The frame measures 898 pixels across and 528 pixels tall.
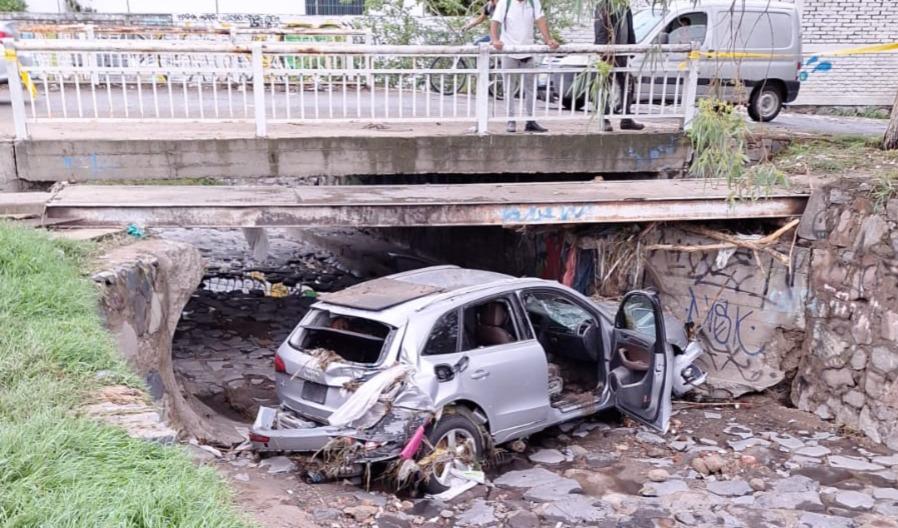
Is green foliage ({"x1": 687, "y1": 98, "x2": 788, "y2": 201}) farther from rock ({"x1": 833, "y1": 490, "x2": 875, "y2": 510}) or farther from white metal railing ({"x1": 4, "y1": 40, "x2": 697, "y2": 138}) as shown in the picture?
rock ({"x1": 833, "y1": 490, "x2": 875, "y2": 510})

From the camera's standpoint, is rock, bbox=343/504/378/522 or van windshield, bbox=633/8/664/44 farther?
van windshield, bbox=633/8/664/44

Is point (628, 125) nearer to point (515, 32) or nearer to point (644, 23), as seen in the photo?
point (515, 32)

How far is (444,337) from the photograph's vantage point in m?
5.46

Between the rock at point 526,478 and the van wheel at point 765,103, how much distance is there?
9.48 metres

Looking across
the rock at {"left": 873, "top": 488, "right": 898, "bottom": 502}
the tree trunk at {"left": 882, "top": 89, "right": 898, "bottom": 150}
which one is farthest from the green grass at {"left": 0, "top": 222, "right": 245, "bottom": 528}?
the tree trunk at {"left": 882, "top": 89, "right": 898, "bottom": 150}

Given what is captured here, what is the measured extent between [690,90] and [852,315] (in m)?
3.74

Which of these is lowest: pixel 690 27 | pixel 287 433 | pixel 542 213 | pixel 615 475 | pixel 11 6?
pixel 615 475

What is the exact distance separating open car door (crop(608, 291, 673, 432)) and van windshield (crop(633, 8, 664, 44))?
22.0 ft

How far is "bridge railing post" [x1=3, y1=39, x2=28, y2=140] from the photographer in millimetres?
7547

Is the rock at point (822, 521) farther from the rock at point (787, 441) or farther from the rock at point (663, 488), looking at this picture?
the rock at point (787, 441)

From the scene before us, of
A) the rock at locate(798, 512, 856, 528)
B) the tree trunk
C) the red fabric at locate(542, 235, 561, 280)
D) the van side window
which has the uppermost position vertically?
the van side window

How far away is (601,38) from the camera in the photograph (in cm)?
955

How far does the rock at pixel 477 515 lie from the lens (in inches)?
189

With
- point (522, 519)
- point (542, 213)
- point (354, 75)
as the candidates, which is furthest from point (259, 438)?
point (354, 75)
